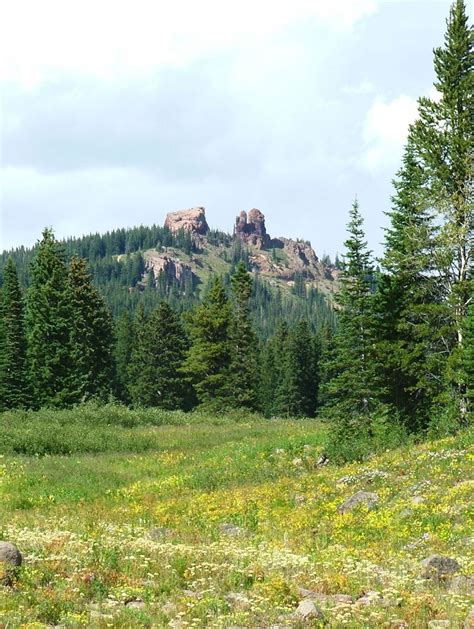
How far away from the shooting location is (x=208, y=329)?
5794cm

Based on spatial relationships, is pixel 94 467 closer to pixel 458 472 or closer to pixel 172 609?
pixel 458 472

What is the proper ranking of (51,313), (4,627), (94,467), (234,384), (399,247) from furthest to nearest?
(234,384)
(51,313)
(399,247)
(94,467)
(4,627)

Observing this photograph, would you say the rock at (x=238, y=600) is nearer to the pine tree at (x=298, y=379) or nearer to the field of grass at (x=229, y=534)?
the field of grass at (x=229, y=534)

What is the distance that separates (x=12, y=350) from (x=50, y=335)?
5.01 m

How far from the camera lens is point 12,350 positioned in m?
53.5

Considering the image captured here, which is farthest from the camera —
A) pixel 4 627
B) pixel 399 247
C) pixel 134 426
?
pixel 134 426

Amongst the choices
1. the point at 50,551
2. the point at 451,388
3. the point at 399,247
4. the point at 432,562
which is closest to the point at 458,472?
the point at 432,562

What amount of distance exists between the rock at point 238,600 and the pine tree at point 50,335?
141ft

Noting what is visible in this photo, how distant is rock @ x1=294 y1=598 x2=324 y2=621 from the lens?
792 centimetres

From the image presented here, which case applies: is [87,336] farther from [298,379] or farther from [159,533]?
[159,533]

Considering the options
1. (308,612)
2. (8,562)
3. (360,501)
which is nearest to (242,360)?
(360,501)

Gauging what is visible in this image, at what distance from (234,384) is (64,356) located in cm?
1626

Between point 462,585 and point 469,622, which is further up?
point 469,622

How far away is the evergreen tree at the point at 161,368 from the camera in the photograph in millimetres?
71125
